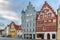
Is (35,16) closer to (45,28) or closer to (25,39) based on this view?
(45,28)

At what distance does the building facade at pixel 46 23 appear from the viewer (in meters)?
9.59

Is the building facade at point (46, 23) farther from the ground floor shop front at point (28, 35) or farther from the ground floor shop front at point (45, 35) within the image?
the ground floor shop front at point (28, 35)

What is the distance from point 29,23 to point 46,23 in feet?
2.61

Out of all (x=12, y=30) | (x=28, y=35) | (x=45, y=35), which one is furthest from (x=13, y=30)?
(x=45, y=35)

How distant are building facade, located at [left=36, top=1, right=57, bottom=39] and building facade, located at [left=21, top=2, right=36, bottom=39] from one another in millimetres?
189

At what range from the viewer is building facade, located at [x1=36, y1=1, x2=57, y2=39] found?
959 cm

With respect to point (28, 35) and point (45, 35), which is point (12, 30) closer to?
point (28, 35)

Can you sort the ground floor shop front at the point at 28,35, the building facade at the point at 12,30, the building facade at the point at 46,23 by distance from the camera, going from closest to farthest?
the building facade at the point at 12,30 → the building facade at the point at 46,23 → the ground floor shop front at the point at 28,35

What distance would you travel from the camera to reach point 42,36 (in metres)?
9.84

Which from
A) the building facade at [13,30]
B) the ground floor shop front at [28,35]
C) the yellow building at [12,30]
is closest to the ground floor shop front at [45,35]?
the ground floor shop front at [28,35]

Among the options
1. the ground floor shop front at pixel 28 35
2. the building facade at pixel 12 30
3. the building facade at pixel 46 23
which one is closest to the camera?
the building facade at pixel 12 30

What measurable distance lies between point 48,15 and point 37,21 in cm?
70

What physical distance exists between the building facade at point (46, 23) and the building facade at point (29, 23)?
189 millimetres

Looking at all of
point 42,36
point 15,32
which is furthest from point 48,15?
point 15,32
